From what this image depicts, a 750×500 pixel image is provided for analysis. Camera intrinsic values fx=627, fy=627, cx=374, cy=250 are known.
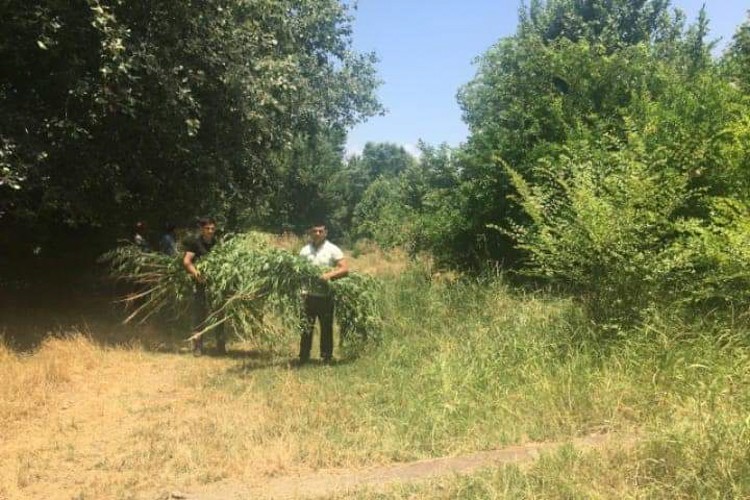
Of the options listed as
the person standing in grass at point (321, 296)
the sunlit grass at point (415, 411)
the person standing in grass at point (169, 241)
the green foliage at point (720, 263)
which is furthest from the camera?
the person standing in grass at point (169, 241)

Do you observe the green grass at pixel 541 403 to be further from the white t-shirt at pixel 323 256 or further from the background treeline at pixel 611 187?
the white t-shirt at pixel 323 256

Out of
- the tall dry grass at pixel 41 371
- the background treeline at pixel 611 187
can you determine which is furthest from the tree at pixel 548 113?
the tall dry grass at pixel 41 371

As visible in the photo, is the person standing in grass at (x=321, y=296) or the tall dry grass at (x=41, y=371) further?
the person standing in grass at (x=321, y=296)

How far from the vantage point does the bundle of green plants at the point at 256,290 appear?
7996mm

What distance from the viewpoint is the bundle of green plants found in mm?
7996

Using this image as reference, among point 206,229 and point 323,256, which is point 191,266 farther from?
point 323,256

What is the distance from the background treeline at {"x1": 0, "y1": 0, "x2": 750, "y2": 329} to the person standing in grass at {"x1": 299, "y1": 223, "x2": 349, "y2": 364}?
2580 mm

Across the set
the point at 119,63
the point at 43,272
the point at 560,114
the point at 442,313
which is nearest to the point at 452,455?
the point at 442,313

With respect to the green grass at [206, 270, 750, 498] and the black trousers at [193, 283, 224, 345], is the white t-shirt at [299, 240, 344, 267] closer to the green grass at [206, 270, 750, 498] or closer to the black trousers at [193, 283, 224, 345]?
→ the green grass at [206, 270, 750, 498]

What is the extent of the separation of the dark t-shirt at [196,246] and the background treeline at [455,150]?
6.38 feet

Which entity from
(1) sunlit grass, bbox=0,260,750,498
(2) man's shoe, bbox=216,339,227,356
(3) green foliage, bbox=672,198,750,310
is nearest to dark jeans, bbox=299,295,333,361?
(1) sunlit grass, bbox=0,260,750,498

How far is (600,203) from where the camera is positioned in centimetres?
718

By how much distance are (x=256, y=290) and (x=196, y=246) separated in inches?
54.9

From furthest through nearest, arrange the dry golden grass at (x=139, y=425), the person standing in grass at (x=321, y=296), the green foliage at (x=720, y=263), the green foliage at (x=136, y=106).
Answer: the green foliage at (x=136, y=106) → the person standing in grass at (x=321, y=296) → the green foliage at (x=720, y=263) → the dry golden grass at (x=139, y=425)
